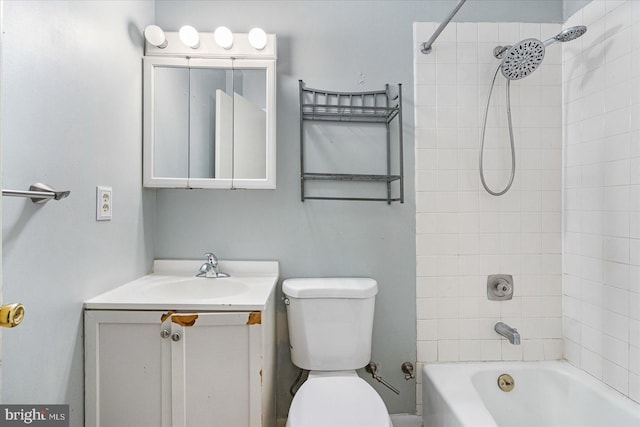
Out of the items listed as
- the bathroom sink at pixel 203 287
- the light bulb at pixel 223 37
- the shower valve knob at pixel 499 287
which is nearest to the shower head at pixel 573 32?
the shower valve knob at pixel 499 287

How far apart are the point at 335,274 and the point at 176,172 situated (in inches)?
35.3

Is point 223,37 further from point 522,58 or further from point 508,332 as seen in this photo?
point 508,332

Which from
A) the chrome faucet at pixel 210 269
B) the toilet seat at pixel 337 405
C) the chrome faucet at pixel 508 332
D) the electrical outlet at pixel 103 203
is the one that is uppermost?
the electrical outlet at pixel 103 203

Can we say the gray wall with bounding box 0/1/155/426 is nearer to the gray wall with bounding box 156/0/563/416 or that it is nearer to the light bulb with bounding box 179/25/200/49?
the light bulb with bounding box 179/25/200/49

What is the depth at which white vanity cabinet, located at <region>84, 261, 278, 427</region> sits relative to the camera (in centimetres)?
113

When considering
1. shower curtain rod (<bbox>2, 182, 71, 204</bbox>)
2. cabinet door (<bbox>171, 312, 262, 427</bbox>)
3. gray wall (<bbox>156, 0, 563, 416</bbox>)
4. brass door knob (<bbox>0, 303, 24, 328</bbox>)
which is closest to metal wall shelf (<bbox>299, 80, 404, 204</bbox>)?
gray wall (<bbox>156, 0, 563, 416</bbox>)

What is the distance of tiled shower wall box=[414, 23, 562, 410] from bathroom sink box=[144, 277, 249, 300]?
891 mm

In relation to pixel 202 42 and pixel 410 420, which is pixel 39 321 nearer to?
pixel 202 42

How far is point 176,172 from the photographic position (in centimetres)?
155

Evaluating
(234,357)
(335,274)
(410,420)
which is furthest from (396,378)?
(234,357)

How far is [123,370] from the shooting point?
1146 mm

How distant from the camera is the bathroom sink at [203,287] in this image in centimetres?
148

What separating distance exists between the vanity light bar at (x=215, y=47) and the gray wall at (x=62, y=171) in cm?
14

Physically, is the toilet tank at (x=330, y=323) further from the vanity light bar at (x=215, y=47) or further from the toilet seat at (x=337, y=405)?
the vanity light bar at (x=215, y=47)
